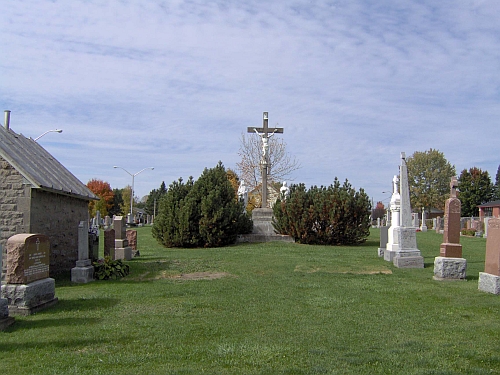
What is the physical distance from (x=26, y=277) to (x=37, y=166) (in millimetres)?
5526

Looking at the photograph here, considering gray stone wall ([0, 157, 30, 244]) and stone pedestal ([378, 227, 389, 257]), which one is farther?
stone pedestal ([378, 227, 389, 257])

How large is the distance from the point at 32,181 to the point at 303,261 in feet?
28.1

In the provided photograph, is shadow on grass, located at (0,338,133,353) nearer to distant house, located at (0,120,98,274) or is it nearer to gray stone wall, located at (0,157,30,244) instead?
distant house, located at (0,120,98,274)

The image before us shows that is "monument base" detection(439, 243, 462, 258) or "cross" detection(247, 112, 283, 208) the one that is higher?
"cross" detection(247, 112, 283, 208)

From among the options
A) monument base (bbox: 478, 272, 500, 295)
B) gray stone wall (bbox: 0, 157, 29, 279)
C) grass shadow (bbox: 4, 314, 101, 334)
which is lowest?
grass shadow (bbox: 4, 314, 101, 334)

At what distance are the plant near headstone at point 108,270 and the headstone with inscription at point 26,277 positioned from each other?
12.0 feet

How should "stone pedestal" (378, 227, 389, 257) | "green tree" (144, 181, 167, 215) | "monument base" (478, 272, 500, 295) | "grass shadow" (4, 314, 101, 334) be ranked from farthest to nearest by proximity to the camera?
"green tree" (144, 181, 167, 215)
"stone pedestal" (378, 227, 389, 257)
"monument base" (478, 272, 500, 295)
"grass shadow" (4, 314, 101, 334)

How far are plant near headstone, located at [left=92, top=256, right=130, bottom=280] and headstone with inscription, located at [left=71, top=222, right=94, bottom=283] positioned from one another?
0.66 feet

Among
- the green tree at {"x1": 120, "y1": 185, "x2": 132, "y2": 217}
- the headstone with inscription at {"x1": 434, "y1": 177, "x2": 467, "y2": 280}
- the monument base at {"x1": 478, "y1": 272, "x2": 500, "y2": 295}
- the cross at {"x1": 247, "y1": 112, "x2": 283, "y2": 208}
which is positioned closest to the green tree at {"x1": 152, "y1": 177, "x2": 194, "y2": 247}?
the cross at {"x1": 247, "y1": 112, "x2": 283, "y2": 208}

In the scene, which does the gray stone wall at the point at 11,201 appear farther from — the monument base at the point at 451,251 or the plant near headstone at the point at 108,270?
the monument base at the point at 451,251

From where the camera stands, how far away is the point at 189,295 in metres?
10.1

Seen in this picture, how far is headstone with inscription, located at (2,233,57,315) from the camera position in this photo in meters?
8.13

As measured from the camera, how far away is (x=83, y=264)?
12305 millimetres

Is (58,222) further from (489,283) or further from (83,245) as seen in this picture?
(489,283)
